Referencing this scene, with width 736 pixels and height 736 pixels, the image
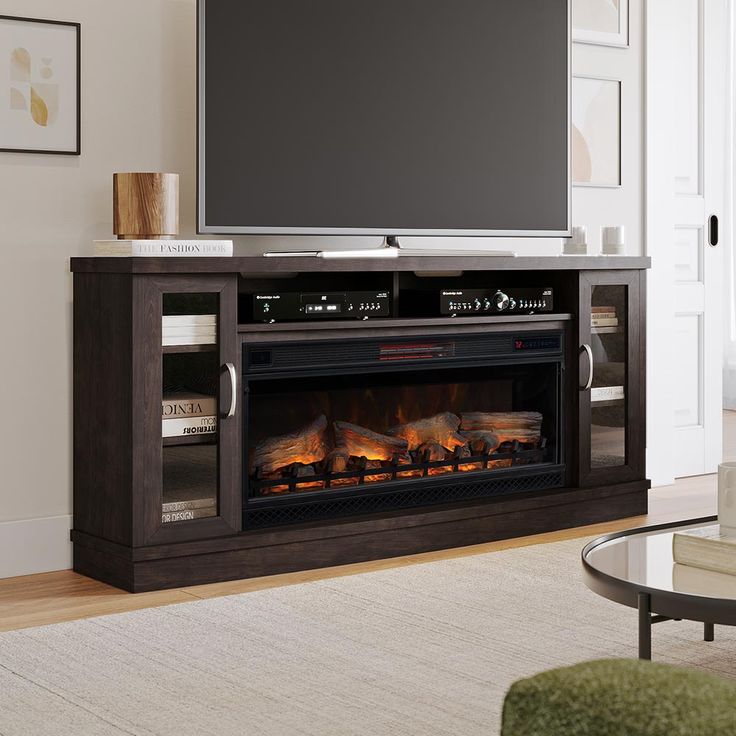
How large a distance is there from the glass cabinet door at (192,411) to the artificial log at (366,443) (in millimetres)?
483

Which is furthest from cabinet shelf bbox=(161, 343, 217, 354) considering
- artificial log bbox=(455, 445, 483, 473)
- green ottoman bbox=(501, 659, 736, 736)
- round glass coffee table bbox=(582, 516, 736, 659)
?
green ottoman bbox=(501, 659, 736, 736)

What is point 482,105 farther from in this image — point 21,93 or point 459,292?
point 21,93

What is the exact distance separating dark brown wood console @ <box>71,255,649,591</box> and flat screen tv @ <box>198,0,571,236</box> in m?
0.23

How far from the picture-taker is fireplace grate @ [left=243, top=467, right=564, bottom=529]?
3.55 meters

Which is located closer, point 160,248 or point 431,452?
point 160,248

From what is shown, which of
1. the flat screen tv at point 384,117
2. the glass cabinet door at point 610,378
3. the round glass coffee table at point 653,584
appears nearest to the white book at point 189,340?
the flat screen tv at point 384,117

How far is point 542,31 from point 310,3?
99 cm

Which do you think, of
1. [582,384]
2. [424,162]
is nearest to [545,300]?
[582,384]

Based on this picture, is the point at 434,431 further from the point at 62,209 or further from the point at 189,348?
the point at 62,209

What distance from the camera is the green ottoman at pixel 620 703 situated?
78cm

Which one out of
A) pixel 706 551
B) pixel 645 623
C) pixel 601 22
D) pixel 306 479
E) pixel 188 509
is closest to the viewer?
pixel 645 623

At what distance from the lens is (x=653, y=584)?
2127mm

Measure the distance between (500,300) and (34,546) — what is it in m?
1.68

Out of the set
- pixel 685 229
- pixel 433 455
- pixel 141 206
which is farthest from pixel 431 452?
pixel 685 229
